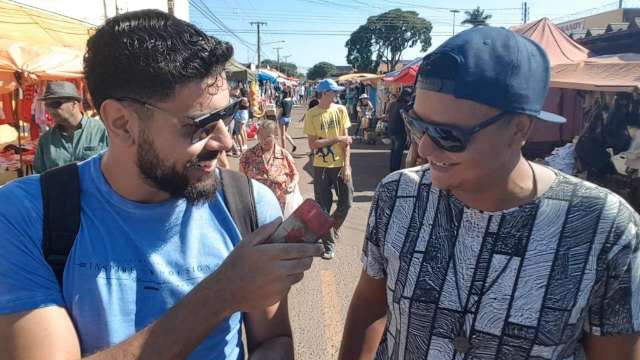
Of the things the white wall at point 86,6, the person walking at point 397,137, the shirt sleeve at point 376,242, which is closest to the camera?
the shirt sleeve at point 376,242

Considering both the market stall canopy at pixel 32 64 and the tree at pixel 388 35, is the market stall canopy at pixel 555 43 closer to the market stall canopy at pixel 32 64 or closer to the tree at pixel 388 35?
the market stall canopy at pixel 32 64

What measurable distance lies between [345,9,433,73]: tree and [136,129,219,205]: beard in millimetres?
80325

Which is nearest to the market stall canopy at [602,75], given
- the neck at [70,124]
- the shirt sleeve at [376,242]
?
the shirt sleeve at [376,242]

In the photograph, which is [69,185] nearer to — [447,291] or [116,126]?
[116,126]

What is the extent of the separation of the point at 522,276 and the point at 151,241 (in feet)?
3.52

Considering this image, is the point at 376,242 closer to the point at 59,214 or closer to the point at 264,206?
the point at 264,206

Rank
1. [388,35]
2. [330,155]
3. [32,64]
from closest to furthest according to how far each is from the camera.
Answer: [32,64] → [330,155] → [388,35]

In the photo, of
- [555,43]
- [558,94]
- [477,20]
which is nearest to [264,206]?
[555,43]

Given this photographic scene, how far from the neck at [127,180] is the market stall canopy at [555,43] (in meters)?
8.38

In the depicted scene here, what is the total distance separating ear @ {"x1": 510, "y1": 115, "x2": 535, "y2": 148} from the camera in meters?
1.38

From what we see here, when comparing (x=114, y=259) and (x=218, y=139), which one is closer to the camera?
(x=114, y=259)

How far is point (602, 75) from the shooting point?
6.13 metres

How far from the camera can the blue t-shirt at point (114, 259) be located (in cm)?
120

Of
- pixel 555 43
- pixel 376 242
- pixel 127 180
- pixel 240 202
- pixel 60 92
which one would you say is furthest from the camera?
pixel 555 43
